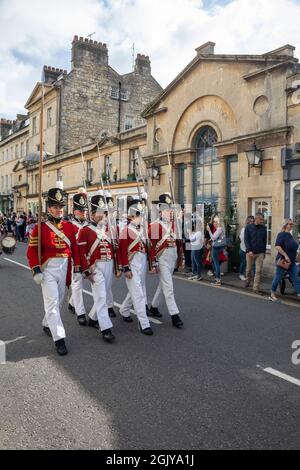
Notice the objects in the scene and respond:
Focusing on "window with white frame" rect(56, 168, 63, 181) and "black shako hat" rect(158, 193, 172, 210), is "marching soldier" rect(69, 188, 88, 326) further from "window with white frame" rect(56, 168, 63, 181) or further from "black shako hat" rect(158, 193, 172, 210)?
"window with white frame" rect(56, 168, 63, 181)

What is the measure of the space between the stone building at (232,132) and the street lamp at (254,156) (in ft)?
0.22

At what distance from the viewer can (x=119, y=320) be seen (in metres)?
6.82

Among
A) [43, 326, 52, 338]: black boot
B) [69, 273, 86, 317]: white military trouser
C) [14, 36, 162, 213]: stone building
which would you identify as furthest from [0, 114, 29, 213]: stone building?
[43, 326, 52, 338]: black boot

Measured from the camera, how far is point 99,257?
235 inches

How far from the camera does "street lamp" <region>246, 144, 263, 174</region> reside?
41.2 feet

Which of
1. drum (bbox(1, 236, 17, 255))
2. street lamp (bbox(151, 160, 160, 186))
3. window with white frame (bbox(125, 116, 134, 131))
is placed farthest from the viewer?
window with white frame (bbox(125, 116, 134, 131))

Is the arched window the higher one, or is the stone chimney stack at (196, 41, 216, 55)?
the stone chimney stack at (196, 41, 216, 55)

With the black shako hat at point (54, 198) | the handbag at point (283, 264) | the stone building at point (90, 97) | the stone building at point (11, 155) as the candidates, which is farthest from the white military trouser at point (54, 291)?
the stone building at point (11, 155)

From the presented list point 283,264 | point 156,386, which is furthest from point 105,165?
point 156,386

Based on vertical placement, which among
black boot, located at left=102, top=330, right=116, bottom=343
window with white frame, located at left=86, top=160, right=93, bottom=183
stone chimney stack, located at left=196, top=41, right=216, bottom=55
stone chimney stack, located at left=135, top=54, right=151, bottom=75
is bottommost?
black boot, located at left=102, top=330, right=116, bottom=343

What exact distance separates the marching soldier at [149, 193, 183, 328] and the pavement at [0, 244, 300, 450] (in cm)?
33

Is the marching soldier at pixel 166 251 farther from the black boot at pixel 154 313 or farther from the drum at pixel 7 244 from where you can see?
the drum at pixel 7 244

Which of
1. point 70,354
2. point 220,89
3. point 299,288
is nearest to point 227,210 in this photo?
point 220,89

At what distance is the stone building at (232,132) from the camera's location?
12109 mm
